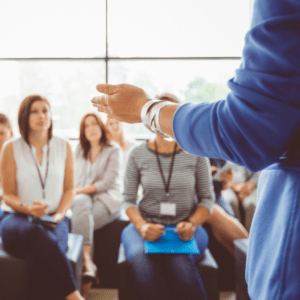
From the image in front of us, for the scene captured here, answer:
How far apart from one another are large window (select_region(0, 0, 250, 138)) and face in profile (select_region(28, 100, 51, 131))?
150 cm

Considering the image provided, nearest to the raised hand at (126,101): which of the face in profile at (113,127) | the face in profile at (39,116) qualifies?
the face in profile at (39,116)

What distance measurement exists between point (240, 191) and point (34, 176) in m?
2.19

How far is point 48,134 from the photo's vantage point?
7.44ft

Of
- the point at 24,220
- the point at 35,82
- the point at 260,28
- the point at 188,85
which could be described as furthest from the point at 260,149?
the point at 35,82

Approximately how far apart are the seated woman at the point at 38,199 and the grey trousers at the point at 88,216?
27 centimetres

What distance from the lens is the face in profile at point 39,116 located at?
6.95ft

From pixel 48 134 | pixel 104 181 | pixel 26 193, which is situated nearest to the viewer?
pixel 26 193

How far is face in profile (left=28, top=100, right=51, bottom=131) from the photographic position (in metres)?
2.12

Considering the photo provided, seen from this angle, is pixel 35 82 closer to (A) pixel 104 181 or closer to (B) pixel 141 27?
(B) pixel 141 27

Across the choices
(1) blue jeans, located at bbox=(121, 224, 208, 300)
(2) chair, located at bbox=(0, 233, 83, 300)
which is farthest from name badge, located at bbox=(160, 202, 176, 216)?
(2) chair, located at bbox=(0, 233, 83, 300)

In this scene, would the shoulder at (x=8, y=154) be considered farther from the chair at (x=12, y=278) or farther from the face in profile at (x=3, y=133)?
the face in profile at (x=3, y=133)

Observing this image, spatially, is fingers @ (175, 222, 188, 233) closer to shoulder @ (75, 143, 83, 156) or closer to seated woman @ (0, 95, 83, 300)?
seated woman @ (0, 95, 83, 300)

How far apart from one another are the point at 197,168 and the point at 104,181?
3.79 feet

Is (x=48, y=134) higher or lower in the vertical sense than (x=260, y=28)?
lower
